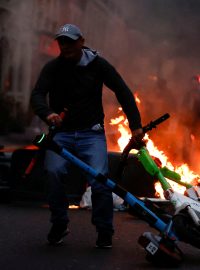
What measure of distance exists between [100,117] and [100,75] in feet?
1.10

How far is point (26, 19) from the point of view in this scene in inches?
768

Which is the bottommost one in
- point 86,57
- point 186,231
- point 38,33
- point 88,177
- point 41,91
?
point 186,231

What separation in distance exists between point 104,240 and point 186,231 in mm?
774

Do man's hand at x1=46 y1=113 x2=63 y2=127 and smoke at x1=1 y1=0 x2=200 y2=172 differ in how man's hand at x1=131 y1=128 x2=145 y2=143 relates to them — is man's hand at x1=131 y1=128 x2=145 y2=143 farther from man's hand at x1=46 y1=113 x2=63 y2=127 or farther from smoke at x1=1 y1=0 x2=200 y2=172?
smoke at x1=1 y1=0 x2=200 y2=172

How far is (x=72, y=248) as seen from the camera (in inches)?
227

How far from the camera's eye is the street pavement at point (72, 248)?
5184mm

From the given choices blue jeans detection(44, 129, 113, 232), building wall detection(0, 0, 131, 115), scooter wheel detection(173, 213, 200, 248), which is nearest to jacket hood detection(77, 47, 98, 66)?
blue jeans detection(44, 129, 113, 232)

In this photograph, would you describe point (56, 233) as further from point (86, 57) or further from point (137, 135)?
point (86, 57)

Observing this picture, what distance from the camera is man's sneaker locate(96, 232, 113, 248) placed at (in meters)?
5.79

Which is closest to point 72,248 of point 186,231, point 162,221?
point 162,221

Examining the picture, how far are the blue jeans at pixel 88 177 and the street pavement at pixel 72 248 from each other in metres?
0.25

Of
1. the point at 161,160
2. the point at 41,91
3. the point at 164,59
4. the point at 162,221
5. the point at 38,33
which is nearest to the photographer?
the point at 162,221

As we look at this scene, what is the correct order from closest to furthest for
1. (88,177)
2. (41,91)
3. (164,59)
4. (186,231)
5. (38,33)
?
(186,231) → (88,177) → (41,91) → (164,59) → (38,33)

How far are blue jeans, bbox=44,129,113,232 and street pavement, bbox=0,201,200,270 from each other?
0.25m
